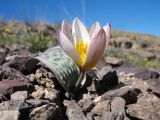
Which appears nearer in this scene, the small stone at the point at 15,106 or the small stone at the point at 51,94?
the small stone at the point at 15,106

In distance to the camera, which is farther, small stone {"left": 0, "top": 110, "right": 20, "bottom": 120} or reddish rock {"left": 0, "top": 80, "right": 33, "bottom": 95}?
reddish rock {"left": 0, "top": 80, "right": 33, "bottom": 95}

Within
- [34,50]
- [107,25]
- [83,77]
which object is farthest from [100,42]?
[34,50]

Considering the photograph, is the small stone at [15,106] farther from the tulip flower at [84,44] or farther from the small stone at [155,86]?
the small stone at [155,86]

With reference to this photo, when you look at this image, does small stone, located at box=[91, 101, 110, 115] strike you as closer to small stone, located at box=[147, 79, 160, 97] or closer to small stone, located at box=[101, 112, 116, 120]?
small stone, located at box=[101, 112, 116, 120]

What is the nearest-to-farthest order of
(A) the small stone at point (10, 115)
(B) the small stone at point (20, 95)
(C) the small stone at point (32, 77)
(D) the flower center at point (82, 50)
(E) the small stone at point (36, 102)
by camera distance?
(A) the small stone at point (10, 115)
(E) the small stone at point (36, 102)
(B) the small stone at point (20, 95)
(D) the flower center at point (82, 50)
(C) the small stone at point (32, 77)

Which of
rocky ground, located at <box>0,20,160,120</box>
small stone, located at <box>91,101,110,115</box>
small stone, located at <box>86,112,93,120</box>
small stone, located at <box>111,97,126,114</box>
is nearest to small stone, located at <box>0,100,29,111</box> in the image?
rocky ground, located at <box>0,20,160,120</box>

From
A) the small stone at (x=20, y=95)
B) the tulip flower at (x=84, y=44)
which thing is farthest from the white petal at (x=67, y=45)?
the small stone at (x=20, y=95)
